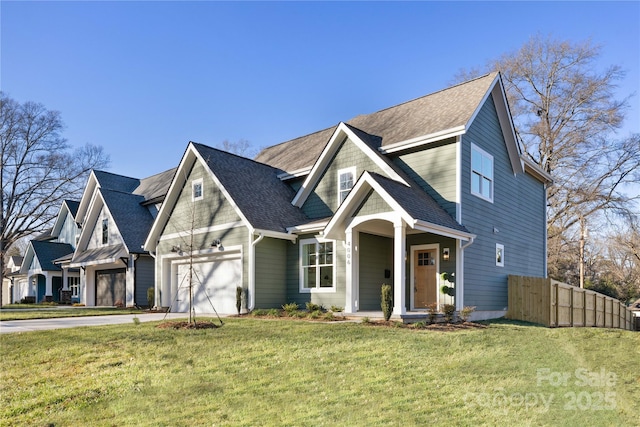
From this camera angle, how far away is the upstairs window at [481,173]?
1512cm

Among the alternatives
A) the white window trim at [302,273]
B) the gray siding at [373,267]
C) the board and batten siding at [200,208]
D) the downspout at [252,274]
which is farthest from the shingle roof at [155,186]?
the gray siding at [373,267]

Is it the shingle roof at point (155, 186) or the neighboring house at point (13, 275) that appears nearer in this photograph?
the shingle roof at point (155, 186)

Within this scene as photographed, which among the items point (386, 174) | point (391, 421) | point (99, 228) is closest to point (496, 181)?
point (386, 174)

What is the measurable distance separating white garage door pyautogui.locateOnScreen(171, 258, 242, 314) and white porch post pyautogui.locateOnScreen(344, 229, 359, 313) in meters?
4.21

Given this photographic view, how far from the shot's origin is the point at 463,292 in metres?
13.9

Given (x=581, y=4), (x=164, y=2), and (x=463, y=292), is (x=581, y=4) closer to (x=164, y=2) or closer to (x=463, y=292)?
(x=463, y=292)

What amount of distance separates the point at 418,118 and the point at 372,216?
5106 millimetres

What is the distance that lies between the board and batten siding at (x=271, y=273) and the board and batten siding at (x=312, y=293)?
0.58 feet

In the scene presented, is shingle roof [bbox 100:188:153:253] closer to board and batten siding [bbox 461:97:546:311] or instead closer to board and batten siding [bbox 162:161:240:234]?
board and batten siding [bbox 162:161:240:234]

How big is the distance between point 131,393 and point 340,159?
11.4m

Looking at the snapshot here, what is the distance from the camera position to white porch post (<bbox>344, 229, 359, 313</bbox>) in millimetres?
13426

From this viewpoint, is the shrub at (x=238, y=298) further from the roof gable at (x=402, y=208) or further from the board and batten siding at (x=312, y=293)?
the roof gable at (x=402, y=208)

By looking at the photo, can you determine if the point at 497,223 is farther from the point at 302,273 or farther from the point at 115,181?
Result: the point at 115,181

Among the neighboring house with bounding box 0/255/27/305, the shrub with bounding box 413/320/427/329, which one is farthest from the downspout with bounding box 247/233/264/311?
the neighboring house with bounding box 0/255/27/305
